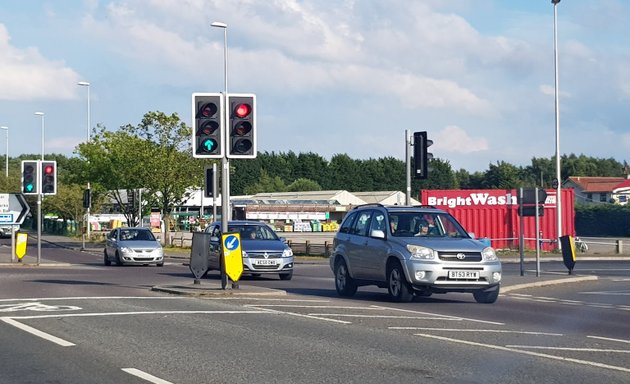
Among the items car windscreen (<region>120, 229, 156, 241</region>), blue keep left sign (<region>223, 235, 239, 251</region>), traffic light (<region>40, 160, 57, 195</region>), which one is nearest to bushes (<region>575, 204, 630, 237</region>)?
car windscreen (<region>120, 229, 156, 241</region>)

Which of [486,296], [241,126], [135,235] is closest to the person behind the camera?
[486,296]

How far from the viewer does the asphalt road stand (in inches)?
388

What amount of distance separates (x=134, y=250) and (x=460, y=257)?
21503mm

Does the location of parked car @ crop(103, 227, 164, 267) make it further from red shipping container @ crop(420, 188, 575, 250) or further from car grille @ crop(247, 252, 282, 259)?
red shipping container @ crop(420, 188, 575, 250)

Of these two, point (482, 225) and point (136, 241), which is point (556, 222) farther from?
point (136, 241)

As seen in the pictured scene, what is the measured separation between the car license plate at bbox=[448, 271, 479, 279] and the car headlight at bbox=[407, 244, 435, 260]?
1.52 feet

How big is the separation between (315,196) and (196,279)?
9394cm

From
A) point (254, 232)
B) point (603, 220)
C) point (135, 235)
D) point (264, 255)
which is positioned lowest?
point (264, 255)

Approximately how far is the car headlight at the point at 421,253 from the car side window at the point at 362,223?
198 cm

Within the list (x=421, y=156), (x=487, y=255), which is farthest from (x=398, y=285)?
(x=421, y=156)

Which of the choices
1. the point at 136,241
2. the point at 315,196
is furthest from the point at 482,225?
the point at 315,196

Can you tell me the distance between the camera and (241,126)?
2012 cm

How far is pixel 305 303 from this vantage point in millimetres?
18453

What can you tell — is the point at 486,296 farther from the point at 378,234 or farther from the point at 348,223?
the point at 348,223
